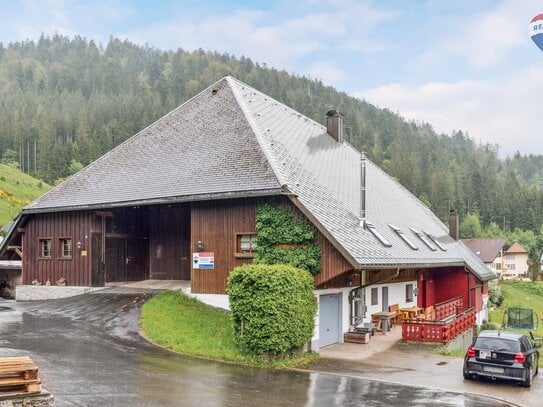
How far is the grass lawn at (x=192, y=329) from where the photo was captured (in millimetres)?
17267

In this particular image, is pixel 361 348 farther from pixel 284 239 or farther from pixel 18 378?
pixel 18 378

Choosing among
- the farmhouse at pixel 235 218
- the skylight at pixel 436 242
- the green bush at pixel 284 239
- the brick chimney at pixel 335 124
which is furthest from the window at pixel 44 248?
the skylight at pixel 436 242

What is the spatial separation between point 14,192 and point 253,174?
65.4 meters

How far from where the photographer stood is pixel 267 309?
16.6 m

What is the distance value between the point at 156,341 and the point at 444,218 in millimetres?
117513

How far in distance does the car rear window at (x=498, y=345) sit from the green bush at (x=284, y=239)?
5.68 meters

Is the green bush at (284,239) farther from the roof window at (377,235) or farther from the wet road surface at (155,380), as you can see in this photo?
the wet road surface at (155,380)

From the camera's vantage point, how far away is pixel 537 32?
835 inches

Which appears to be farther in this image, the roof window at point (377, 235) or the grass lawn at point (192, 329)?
the roof window at point (377, 235)

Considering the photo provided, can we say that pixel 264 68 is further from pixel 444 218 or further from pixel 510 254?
pixel 510 254

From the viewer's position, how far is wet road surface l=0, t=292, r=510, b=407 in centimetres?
1240

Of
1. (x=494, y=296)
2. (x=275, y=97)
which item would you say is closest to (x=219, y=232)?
(x=494, y=296)

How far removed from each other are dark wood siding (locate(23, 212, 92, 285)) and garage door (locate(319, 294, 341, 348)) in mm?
11998

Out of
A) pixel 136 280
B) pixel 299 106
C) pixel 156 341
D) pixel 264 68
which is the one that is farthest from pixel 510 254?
pixel 156 341
